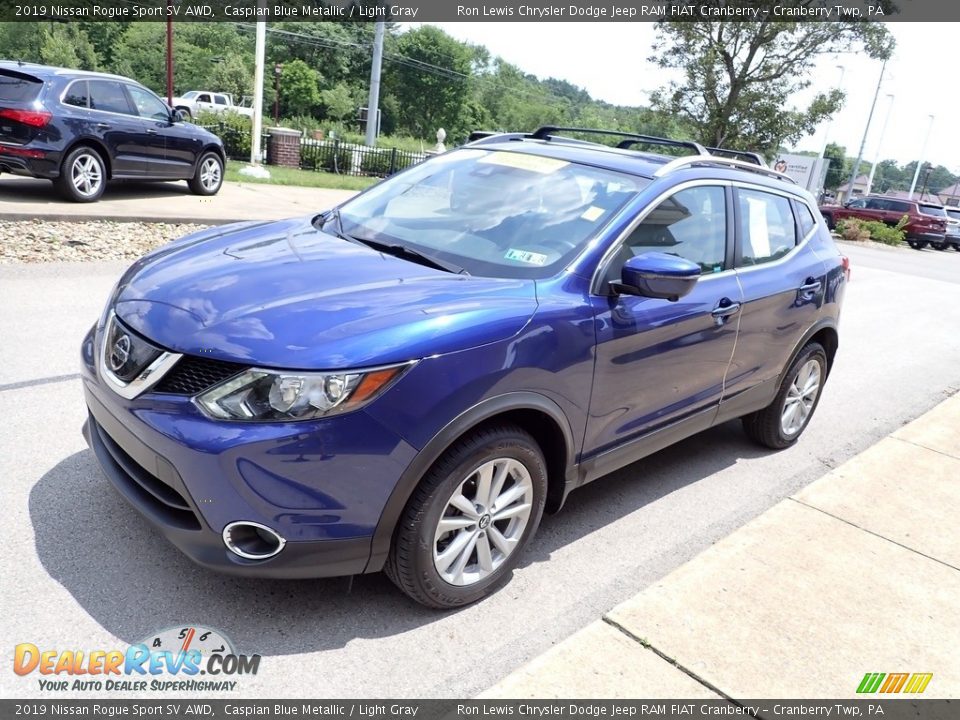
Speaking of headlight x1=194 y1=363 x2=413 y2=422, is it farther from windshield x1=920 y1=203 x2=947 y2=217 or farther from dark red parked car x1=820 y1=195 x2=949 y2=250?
windshield x1=920 y1=203 x2=947 y2=217

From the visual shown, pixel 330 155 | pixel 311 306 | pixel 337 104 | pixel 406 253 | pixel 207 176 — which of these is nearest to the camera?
pixel 311 306

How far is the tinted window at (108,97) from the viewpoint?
10508 mm

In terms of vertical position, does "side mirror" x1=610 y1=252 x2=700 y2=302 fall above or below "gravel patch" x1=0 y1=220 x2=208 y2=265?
above

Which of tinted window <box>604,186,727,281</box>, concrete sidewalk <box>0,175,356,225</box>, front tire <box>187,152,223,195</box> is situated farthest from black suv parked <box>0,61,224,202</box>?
tinted window <box>604,186,727,281</box>

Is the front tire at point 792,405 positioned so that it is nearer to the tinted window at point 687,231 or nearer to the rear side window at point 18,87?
the tinted window at point 687,231

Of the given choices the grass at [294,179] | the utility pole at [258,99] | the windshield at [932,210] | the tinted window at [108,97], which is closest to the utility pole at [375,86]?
the utility pole at [258,99]

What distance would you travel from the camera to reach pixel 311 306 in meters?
2.68

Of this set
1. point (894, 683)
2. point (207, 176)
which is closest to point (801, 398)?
point (894, 683)

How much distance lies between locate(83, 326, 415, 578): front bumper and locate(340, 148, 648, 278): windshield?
106cm

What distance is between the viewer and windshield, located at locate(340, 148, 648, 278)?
329cm

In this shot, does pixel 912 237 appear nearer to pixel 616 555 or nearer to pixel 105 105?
pixel 105 105

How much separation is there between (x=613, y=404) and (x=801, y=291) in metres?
1.89

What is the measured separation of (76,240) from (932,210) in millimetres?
30574

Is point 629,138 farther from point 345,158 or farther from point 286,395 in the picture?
point 345,158
